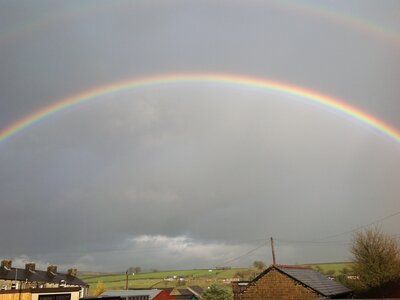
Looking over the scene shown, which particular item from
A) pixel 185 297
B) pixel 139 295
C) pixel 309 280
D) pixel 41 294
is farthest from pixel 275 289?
pixel 185 297

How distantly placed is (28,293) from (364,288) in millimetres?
40691

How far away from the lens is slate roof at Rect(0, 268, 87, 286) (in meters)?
78.6

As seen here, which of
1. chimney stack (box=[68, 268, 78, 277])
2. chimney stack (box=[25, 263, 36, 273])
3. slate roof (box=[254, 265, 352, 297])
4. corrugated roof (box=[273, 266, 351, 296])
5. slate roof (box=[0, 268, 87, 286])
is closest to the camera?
slate roof (box=[254, 265, 352, 297])

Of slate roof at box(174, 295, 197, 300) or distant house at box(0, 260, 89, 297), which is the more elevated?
distant house at box(0, 260, 89, 297)

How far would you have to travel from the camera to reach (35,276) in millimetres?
84812

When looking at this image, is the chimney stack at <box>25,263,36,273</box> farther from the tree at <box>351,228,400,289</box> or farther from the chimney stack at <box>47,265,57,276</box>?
the tree at <box>351,228,400,289</box>

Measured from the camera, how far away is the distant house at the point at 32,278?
7620cm

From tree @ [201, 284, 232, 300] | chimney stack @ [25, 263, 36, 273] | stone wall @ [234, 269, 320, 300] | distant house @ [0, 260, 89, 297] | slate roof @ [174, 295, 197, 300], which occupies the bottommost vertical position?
slate roof @ [174, 295, 197, 300]

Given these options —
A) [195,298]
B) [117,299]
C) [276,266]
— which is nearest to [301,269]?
[276,266]

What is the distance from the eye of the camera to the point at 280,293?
1641 inches

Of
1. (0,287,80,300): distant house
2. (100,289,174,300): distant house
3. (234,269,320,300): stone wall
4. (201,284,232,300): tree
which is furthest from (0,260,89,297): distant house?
(234,269,320,300): stone wall

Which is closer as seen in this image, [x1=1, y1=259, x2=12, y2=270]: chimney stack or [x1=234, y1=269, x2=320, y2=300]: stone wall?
[x1=234, y1=269, x2=320, y2=300]: stone wall

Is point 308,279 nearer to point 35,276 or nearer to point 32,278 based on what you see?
point 32,278

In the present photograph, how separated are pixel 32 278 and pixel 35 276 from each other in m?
1.96
